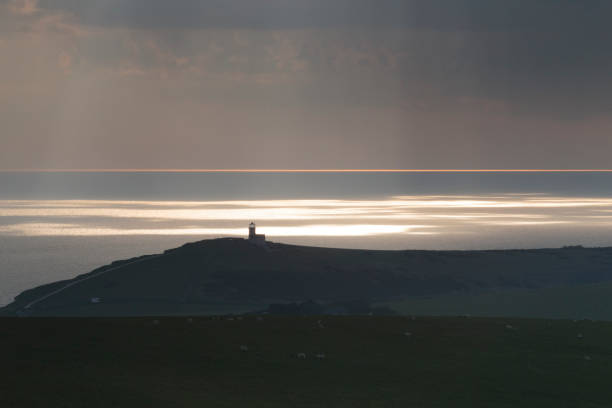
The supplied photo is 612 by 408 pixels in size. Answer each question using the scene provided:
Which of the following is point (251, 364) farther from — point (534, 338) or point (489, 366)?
point (534, 338)

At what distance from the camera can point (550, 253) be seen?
161 m

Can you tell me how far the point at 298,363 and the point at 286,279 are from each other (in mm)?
99914

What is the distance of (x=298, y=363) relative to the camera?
28.4m

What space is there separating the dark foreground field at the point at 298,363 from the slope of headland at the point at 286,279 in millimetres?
70983

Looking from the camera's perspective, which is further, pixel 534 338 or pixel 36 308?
pixel 36 308

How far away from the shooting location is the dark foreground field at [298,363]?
2352 cm

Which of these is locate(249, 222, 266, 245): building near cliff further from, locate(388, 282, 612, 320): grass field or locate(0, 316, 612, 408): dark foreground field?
locate(0, 316, 612, 408): dark foreground field

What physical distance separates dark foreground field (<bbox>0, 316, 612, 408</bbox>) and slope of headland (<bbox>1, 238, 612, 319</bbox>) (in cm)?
7098

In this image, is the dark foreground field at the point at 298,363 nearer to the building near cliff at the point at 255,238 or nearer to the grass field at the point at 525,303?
the grass field at the point at 525,303

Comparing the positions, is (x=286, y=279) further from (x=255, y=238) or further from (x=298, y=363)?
(x=298, y=363)

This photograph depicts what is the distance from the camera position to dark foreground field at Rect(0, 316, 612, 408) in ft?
77.2

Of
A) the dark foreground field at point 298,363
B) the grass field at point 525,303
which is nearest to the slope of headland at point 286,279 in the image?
the grass field at point 525,303

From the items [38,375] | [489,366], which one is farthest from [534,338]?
[38,375]

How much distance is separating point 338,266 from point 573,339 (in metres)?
103
